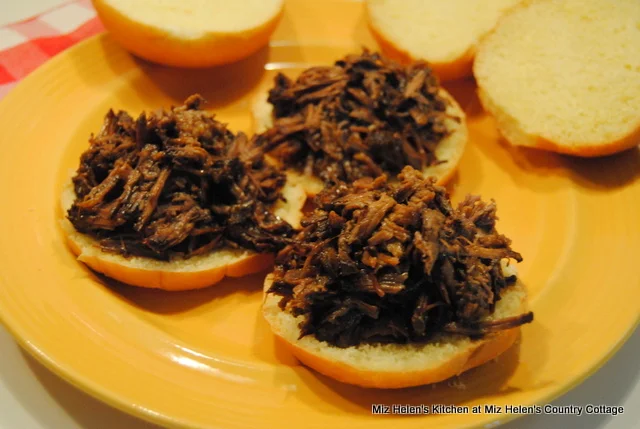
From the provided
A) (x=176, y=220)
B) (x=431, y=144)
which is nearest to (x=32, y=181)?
(x=176, y=220)

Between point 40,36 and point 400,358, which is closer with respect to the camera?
point 400,358

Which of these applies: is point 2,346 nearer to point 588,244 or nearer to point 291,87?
point 291,87

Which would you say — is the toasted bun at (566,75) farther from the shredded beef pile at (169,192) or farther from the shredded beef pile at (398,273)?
the shredded beef pile at (169,192)

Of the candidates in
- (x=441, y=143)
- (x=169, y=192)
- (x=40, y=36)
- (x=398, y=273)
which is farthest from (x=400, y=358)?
(x=40, y=36)

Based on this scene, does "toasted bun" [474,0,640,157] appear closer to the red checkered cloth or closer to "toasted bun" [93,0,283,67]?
"toasted bun" [93,0,283,67]

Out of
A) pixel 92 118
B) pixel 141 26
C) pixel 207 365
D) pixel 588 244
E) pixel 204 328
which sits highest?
pixel 141 26

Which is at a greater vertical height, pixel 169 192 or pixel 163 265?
pixel 169 192

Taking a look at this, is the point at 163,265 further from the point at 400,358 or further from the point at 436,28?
the point at 436,28

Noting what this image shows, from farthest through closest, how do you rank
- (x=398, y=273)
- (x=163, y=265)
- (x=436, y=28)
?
(x=436, y=28) < (x=163, y=265) < (x=398, y=273)

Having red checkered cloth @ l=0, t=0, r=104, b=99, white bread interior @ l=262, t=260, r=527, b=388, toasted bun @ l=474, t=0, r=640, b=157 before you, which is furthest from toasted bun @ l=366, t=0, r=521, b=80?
white bread interior @ l=262, t=260, r=527, b=388
